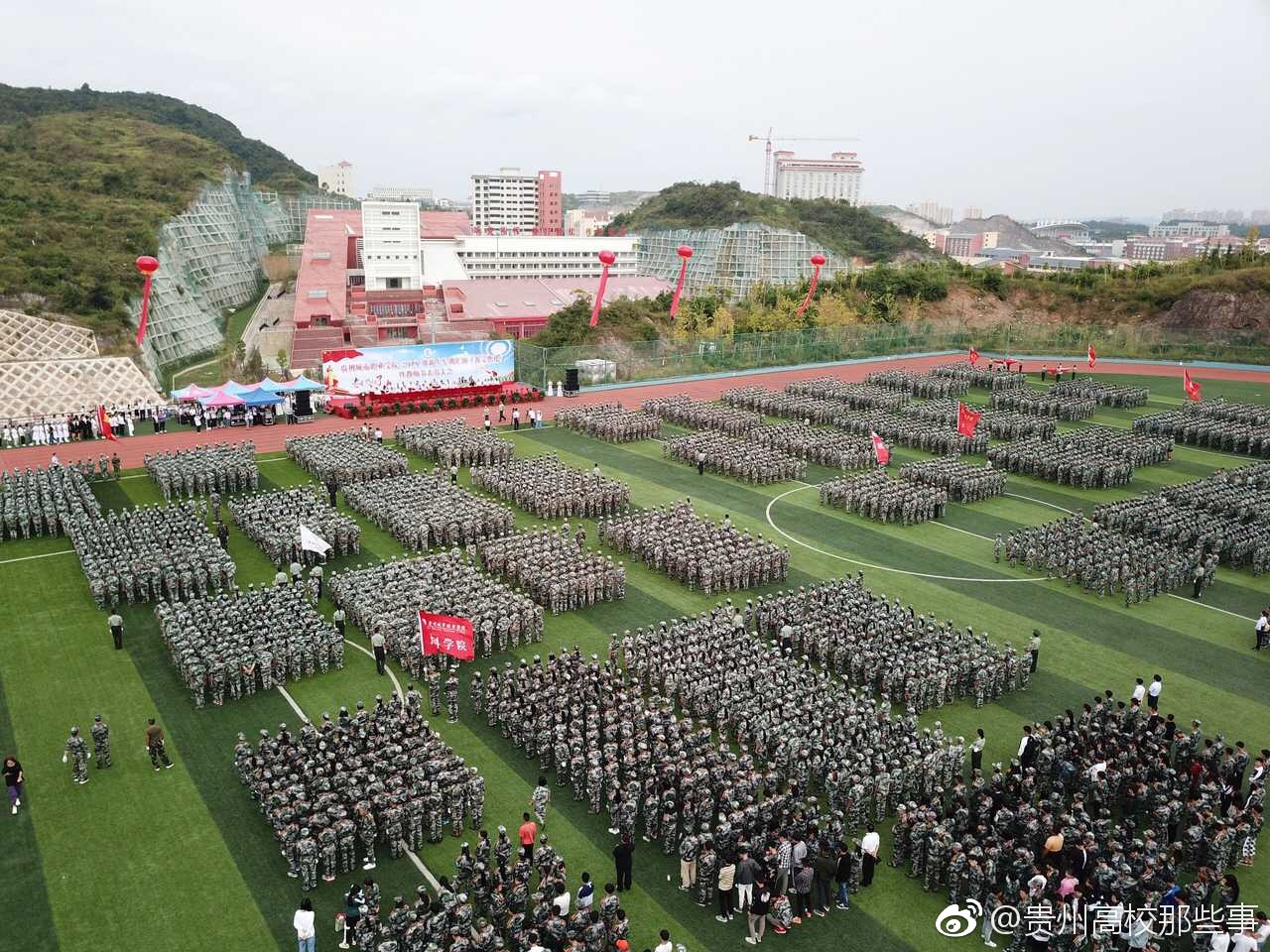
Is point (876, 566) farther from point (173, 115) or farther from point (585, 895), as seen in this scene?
point (173, 115)

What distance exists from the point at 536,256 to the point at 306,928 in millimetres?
95927

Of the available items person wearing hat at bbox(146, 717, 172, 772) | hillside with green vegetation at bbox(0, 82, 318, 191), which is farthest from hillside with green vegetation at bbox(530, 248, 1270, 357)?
hillside with green vegetation at bbox(0, 82, 318, 191)

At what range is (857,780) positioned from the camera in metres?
15.0

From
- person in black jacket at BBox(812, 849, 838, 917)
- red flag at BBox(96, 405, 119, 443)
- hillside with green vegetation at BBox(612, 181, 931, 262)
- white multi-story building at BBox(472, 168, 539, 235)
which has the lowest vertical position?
person in black jacket at BBox(812, 849, 838, 917)

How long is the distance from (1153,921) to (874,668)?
7.50 meters

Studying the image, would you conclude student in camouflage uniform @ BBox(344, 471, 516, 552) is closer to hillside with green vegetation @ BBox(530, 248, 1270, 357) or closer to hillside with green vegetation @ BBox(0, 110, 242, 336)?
hillside with green vegetation @ BBox(530, 248, 1270, 357)

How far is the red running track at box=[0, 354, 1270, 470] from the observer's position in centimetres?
3822

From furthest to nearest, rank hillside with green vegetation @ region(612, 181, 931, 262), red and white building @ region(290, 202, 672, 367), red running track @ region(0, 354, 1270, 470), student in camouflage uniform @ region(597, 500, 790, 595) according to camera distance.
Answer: hillside with green vegetation @ region(612, 181, 931, 262) → red and white building @ region(290, 202, 672, 367) → red running track @ region(0, 354, 1270, 470) → student in camouflage uniform @ region(597, 500, 790, 595)

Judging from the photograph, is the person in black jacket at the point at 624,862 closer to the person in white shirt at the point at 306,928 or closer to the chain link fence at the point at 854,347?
the person in white shirt at the point at 306,928

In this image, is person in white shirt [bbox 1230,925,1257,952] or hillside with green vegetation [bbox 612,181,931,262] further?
hillside with green vegetation [bbox 612,181,931,262]

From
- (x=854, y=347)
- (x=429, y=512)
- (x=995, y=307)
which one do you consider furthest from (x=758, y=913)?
(x=995, y=307)

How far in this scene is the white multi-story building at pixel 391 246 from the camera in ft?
281

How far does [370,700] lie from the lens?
19.1m

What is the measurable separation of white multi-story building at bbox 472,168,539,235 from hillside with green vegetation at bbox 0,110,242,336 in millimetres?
80314
